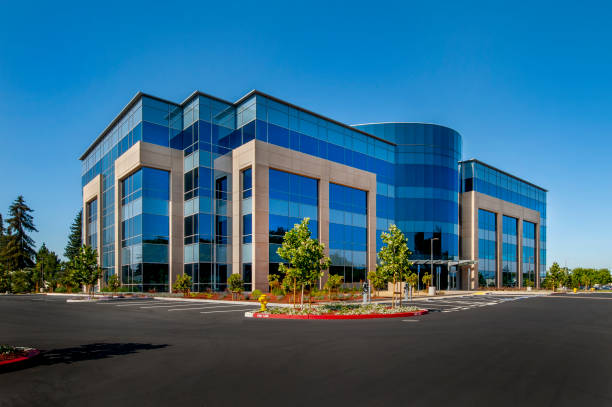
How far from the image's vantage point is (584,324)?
18672 millimetres

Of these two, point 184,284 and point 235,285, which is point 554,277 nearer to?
point 235,285

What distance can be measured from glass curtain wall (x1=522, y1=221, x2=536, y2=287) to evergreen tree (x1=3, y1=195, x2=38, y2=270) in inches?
3646

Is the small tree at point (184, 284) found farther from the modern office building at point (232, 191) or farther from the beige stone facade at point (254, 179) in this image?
the beige stone facade at point (254, 179)

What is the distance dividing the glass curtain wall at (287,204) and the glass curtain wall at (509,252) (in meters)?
43.3

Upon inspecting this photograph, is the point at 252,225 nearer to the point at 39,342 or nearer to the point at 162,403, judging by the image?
the point at 39,342

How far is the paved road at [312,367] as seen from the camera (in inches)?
273

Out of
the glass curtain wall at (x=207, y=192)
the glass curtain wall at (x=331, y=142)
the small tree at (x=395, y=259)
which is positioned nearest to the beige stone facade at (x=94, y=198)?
the glass curtain wall at (x=207, y=192)

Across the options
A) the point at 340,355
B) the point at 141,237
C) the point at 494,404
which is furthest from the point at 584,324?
the point at 141,237

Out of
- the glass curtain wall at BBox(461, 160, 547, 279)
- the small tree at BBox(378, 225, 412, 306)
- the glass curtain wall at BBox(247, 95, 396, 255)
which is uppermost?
the glass curtain wall at BBox(247, 95, 396, 255)

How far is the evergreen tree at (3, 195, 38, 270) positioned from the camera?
77812mm

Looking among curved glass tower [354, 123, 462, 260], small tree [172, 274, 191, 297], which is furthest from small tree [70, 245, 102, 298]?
curved glass tower [354, 123, 462, 260]

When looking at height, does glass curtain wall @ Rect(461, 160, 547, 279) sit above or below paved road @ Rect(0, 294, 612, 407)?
above

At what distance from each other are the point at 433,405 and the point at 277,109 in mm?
38164

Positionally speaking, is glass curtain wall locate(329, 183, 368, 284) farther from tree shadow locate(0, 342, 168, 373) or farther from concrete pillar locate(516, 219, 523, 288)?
concrete pillar locate(516, 219, 523, 288)
